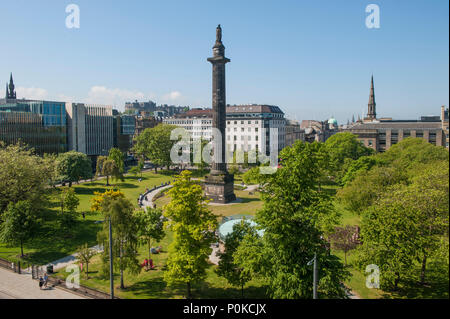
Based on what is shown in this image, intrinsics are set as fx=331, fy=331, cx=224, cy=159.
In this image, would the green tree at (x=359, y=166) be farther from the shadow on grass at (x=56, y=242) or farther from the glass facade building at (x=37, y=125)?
the glass facade building at (x=37, y=125)

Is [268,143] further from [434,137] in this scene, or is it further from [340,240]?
[340,240]

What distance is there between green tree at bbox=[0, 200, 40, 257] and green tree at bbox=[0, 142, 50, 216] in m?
2.73

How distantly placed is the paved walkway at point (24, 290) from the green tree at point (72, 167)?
44565 millimetres

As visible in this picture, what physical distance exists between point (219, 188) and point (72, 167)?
1372 inches

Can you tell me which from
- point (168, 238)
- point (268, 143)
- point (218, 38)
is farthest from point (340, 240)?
point (268, 143)

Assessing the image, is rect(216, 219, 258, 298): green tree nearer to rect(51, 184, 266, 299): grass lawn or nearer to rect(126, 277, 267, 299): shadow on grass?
rect(51, 184, 266, 299): grass lawn

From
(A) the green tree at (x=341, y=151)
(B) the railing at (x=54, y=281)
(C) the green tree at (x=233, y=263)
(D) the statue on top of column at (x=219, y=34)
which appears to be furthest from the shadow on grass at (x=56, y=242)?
(A) the green tree at (x=341, y=151)

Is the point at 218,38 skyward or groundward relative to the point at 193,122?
skyward

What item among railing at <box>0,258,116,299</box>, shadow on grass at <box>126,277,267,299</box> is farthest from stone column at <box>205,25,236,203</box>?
railing at <box>0,258,116,299</box>

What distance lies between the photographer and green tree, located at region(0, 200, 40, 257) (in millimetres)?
36406

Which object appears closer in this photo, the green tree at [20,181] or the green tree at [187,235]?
the green tree at [187,235]

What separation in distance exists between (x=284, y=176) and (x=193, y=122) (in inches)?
5511

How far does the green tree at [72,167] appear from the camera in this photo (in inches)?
2980

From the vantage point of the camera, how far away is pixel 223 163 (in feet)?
231
